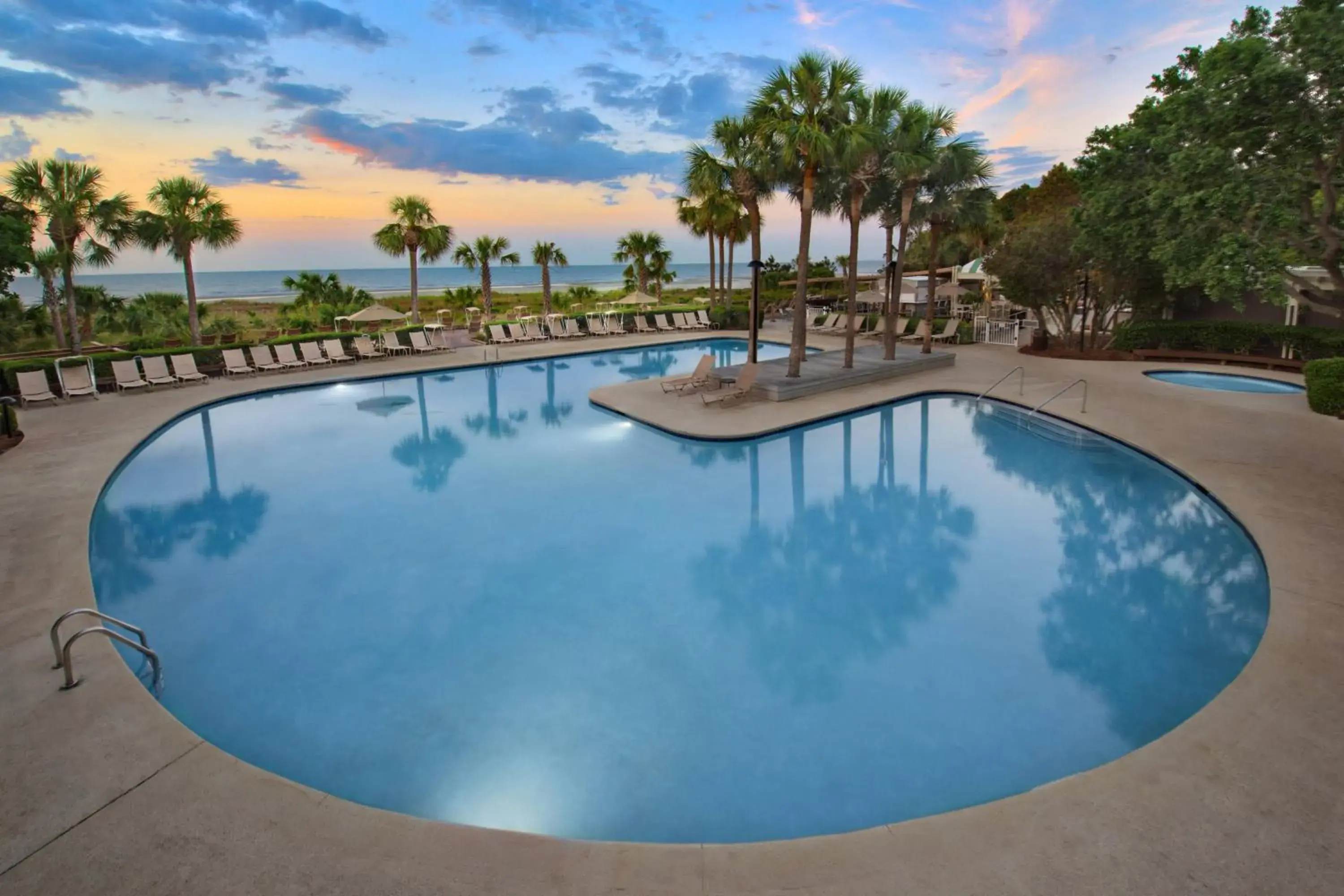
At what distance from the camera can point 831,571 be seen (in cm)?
732

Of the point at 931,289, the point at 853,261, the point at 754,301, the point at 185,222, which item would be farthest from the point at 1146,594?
the point at 185,222

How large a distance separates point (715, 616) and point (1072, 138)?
1902 cm

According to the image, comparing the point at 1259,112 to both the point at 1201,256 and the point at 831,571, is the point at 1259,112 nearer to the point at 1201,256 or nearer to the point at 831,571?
the point at 1201,256

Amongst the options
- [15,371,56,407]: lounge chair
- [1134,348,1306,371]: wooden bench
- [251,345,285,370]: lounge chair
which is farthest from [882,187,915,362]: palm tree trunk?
[15,371,56,407]: lounge chair

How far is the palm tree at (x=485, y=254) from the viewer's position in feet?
103

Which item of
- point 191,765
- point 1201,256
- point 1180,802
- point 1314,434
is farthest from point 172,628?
point 1314,434

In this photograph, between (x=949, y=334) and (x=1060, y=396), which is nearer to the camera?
(x=1060, y=396)

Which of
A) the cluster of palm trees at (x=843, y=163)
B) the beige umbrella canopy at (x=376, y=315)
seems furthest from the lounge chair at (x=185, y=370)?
the cluster of palm trees at (x=843, y=163)

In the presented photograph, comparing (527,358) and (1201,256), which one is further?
(527,358)

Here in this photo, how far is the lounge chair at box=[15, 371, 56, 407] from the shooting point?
13.9 metres

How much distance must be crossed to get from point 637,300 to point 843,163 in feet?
44.5

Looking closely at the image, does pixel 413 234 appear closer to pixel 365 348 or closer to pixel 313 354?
pixel 365 348

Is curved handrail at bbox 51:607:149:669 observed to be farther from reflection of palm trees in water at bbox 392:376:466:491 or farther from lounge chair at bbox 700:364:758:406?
lounge chair at bbox 700:364:758:406

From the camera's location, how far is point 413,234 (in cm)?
2505
